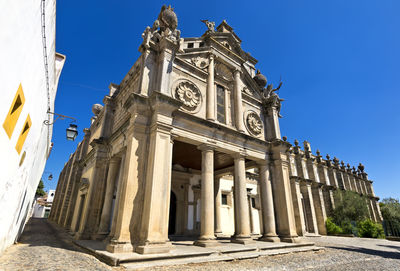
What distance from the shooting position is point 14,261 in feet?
18.5

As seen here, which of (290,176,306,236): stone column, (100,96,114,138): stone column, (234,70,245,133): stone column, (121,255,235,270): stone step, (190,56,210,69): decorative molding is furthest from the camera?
(290,176,306,236): stone column

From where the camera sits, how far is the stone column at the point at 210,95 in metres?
10.6

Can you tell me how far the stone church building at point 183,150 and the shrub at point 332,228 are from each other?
8258 millimetres

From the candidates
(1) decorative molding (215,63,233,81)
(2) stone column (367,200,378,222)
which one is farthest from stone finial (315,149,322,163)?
(1) decorative molding (215,63,233,81)

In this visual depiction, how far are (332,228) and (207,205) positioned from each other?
21.3 m

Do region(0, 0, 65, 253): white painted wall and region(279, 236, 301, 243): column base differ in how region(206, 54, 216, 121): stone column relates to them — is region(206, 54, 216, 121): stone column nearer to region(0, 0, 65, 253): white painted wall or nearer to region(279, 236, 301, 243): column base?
region(0, 0, 65, 253): white painted wall

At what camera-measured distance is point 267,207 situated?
11508 millimetres

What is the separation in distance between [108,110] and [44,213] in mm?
54964

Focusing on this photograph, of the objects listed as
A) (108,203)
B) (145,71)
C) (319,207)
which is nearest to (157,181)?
(108,203)

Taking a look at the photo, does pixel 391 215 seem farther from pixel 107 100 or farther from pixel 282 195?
pixel 107 100

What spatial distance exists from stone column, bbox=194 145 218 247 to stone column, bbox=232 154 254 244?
183cm

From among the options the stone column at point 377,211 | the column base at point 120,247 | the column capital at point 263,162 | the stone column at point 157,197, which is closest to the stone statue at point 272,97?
the column capital at point 263,162

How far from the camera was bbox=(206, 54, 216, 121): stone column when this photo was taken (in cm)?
1064

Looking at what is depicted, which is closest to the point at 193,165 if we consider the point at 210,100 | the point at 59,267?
the point at 210,100
